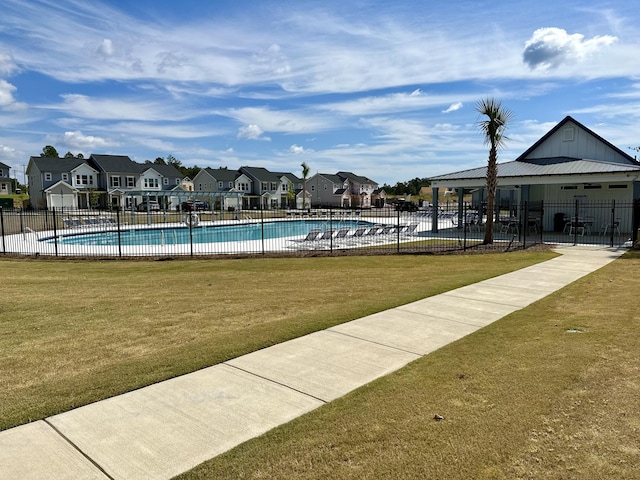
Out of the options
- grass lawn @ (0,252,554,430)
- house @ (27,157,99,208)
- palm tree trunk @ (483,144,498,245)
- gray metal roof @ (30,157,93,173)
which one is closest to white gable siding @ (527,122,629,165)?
palm tree trunk @ (483,144,498,245)

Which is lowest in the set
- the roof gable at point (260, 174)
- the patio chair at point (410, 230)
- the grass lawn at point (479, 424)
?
the grass lawn at point (479, 424)

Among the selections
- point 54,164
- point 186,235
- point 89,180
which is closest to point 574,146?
point 186,235

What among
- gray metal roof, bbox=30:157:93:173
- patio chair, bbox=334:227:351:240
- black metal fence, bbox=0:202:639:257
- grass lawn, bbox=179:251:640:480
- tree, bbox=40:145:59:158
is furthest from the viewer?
tree, bbox=40:145:59:158

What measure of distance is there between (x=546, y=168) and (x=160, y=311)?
25349mm

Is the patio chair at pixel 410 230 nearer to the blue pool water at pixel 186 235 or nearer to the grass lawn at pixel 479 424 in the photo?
the blue pool water at pixel 186 235

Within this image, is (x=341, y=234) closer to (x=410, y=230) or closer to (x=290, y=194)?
(x=410, y=230)

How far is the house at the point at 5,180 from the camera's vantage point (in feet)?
276

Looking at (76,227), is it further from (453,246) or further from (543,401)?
(543,401)

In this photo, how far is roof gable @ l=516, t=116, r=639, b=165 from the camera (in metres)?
28.0

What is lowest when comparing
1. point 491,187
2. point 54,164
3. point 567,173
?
point 491,187

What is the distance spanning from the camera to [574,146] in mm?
29750

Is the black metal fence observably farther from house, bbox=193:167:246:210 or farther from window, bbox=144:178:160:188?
house, bbox=193:167:246:210

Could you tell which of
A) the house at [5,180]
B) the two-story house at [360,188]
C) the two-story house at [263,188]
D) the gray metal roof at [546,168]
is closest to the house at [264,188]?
the two-story house at [263,188]

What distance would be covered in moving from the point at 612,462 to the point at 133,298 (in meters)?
8.94
